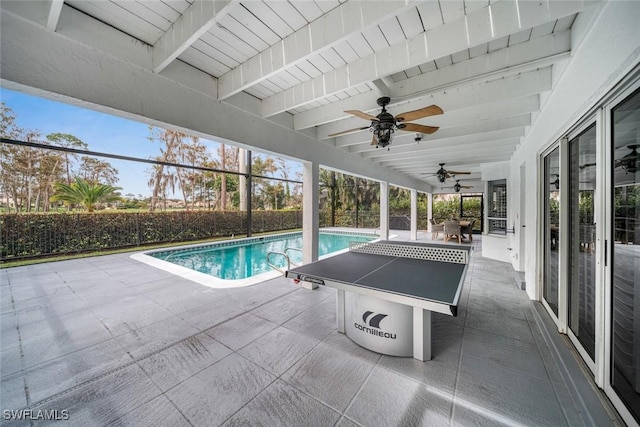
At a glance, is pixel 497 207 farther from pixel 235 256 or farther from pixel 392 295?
pixel 235 256

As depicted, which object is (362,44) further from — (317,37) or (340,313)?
(340,313)

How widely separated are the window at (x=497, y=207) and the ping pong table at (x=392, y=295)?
195 inches

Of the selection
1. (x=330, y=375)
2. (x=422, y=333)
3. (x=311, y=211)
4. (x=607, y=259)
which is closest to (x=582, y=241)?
(x=607, y=259)

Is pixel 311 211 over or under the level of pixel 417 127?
under

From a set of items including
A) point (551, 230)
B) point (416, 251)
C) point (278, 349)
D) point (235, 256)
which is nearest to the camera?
point (278, 349)

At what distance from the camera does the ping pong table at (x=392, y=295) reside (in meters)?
1.68

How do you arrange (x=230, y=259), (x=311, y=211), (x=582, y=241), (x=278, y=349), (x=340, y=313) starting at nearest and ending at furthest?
(x=582, y=241), (x=278, y=349), (x=340, y=313), (x=311, y=211), (x=230, y=259)

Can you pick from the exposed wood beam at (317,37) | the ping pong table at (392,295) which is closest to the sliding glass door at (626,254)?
the ping pong table at (392,295)

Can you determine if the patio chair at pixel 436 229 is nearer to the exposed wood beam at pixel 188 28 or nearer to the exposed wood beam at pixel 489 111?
the exposed wood beam at pixel 489 111

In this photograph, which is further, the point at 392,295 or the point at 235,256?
the point at 235,256

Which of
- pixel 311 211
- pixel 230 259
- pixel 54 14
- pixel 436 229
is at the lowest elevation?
pixel 230 259

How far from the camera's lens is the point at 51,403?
1574 millimetres

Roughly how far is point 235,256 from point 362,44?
7.00m

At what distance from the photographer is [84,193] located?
21.9 ft
